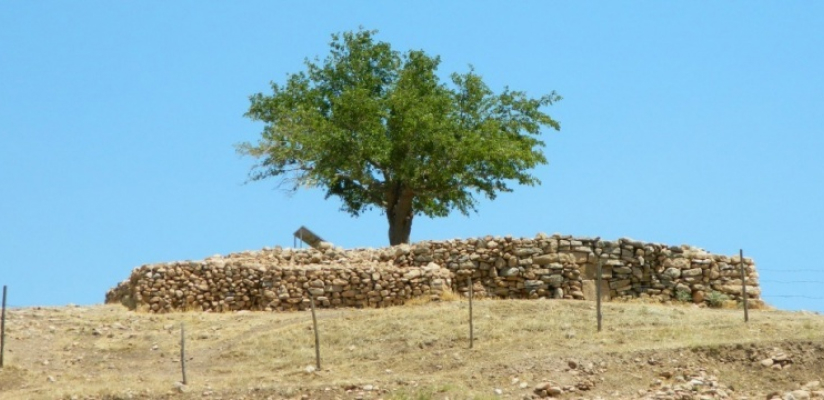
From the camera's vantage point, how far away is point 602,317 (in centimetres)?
2991

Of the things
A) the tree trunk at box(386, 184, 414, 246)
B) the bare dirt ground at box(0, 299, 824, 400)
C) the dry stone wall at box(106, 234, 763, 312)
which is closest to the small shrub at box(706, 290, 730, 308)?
the dry stone wall at box(106, 234, 763, 312)

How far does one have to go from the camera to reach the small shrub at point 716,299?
3334cm

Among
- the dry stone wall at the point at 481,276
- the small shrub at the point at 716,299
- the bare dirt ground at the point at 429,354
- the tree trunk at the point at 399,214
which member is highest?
the tree trunk at the point at 399,214

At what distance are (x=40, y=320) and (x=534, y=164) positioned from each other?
18005mm

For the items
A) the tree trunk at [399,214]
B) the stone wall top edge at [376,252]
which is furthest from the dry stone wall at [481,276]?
the tree trunk at [399,214]

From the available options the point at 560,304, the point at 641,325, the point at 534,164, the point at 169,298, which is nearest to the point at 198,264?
the point at 169,298

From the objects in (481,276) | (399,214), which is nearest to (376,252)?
(481,276)

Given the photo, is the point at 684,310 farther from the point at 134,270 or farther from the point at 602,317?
the point at 134,270

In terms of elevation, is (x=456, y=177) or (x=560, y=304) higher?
(x=456, y=177)

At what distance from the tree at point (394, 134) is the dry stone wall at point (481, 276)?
26.8ft

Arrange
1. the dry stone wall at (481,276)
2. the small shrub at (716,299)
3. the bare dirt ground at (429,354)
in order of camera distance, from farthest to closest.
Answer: the small shrub at (716,299) → the dry stone wall at (481,276) → the bare dirt ground at (429,354)

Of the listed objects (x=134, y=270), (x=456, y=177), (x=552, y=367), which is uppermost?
(x=456, y=177)

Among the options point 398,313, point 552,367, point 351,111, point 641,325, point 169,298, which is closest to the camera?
point 552,367

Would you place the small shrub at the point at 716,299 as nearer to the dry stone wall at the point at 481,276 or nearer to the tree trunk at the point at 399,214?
the dry stone wall at the point at 481,276
